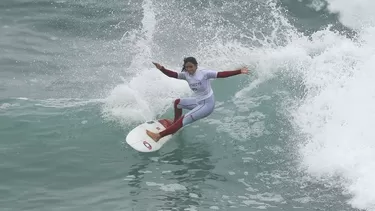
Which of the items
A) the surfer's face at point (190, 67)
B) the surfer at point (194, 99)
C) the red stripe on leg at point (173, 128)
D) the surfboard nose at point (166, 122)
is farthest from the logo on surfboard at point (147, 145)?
the surfer's face at point (190, 67)

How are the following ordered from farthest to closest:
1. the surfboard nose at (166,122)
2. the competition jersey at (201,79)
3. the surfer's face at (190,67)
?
the surfboard nose at (166,122) < the competition jersey at (201,79) < the surfer's face at (190,67)

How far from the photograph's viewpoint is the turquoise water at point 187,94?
39.8ft

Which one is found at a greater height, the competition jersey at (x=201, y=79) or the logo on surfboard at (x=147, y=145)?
the competition jersey at (x=201, y=79)

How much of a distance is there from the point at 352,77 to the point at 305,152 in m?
3.83

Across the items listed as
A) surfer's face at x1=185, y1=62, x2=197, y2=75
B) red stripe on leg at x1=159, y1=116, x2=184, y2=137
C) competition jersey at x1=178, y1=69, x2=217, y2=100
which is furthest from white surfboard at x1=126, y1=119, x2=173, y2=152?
surfer's face at x1=185, y1=62, x2=197, y2=75

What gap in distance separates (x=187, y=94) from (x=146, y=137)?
2947 millimetres

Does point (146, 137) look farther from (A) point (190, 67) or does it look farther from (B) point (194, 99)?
(A) point (190, 67)

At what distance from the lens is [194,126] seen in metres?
15.2

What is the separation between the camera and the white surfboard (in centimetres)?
1382

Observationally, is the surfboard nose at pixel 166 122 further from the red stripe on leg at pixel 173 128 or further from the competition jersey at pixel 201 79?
the competition jersey at pixel 201 79

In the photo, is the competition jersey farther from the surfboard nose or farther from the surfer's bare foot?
the surfer's bare foot

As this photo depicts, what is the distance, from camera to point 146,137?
1403 centimetres

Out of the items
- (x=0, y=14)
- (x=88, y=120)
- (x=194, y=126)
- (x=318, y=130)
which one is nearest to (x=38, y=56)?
(x=0, y=14)

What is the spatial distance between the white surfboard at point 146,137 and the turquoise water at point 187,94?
208 mm
